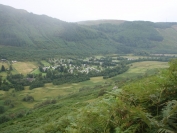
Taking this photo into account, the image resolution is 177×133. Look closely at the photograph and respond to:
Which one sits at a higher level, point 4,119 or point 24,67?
point 24,67

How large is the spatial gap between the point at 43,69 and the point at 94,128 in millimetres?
122291

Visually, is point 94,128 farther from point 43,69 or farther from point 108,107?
point 43,69

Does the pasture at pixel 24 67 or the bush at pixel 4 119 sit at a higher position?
the pasture at pixel 24 67

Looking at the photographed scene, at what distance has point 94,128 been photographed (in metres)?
4.92

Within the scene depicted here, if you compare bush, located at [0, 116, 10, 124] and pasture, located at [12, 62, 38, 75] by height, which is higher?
pasture, located at [12, 62, 38, 75]

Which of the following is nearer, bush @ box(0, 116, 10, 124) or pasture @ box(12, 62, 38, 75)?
bush @ box(0, 116, 10, 124)

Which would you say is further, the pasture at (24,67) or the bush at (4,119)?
the pasture at (24,67)

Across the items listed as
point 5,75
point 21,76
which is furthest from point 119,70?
point 5,75

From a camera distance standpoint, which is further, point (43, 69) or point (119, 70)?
point (43, 69)

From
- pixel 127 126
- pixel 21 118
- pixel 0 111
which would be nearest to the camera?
pixel 127 126

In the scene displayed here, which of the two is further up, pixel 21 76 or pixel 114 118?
pixel 114 118

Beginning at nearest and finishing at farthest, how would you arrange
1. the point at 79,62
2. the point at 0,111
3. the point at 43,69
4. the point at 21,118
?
1. the point at 21,118
2. the point at 0,111
3. the point at 43,69
4. the point at 79,62

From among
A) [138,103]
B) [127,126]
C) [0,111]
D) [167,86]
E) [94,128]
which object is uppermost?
[167,86]

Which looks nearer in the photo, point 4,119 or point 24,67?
point 4,119
